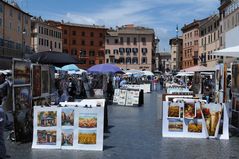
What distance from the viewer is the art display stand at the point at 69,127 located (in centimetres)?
1131

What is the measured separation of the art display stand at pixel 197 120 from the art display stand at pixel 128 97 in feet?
44.9

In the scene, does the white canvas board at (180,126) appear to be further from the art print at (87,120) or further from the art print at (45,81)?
the art print at (45,81)

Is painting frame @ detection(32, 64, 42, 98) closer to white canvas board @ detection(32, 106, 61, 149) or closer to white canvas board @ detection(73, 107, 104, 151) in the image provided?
white canvas board @ detection(32, 106, 61, 149)

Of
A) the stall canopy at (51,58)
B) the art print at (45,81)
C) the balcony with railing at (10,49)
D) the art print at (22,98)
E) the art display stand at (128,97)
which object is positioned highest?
the balcony with railing at (10,49)

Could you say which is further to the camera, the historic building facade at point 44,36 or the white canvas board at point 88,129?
the historic building facade at point 44,36

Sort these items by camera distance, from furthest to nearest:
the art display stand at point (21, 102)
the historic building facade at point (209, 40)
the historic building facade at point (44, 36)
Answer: the historic building facade at point (44, 36), the historic building facade at point (209, 40), the art display stand at point (21, 102)

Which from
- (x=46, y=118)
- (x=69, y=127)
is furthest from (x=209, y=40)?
(x=69, y=127)

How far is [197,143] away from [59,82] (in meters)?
15.1

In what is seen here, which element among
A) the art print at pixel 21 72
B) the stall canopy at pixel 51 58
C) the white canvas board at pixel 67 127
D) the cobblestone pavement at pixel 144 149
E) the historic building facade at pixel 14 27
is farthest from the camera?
the historic building facade at pixel 14 27

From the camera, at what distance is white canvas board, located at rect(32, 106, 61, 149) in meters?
11.5

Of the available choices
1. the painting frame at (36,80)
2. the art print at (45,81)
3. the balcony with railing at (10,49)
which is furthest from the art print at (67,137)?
the balcony with railing at (10,49)

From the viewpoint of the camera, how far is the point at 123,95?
2827 centimetres

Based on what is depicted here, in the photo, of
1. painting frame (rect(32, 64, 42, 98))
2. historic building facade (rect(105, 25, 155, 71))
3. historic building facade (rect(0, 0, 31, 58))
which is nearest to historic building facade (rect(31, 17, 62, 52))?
historic building facade (rect(0, 0, 31, 58))

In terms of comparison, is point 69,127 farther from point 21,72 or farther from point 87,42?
point 87,42
